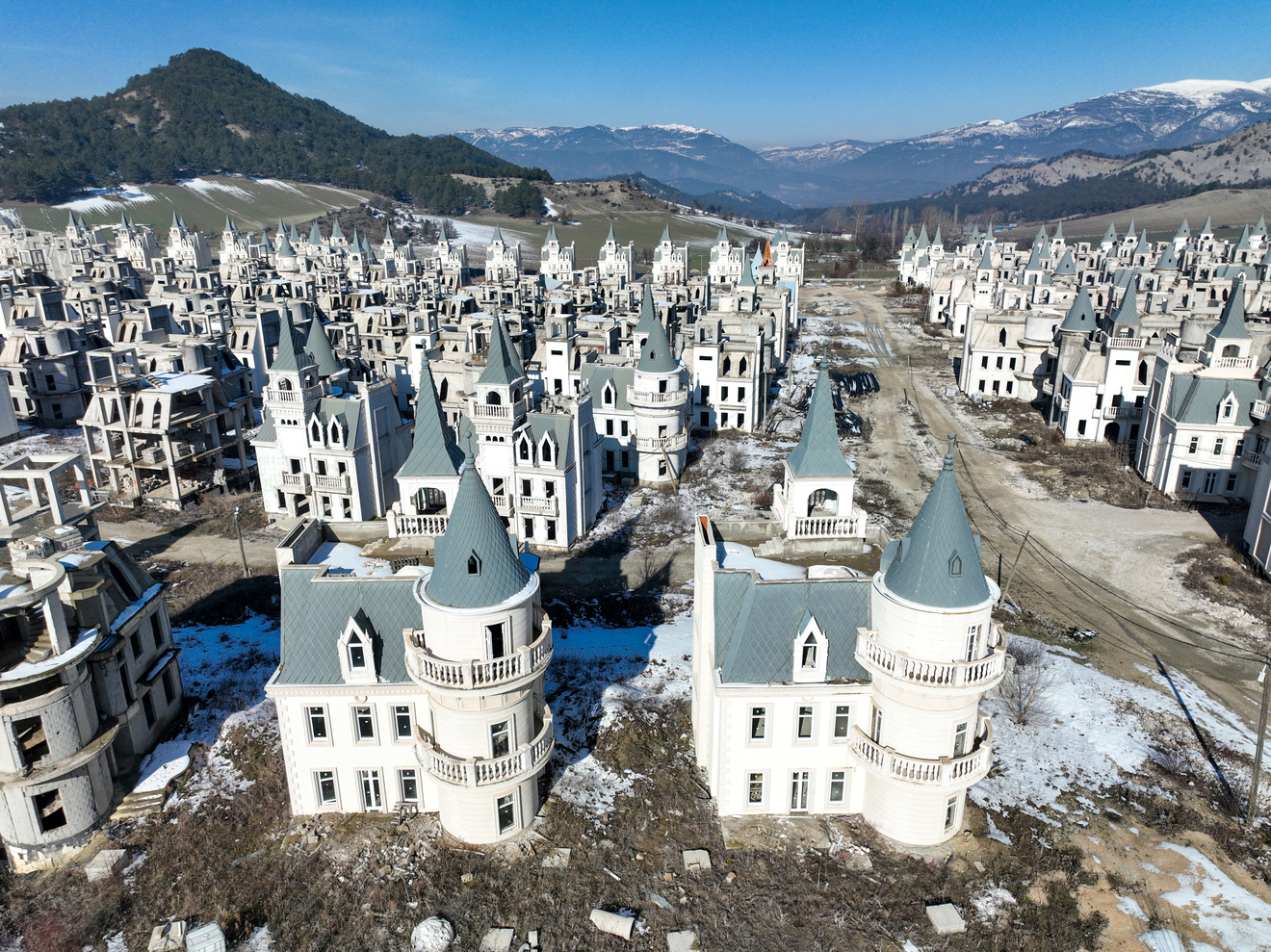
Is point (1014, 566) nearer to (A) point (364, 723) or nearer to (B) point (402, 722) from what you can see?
(B) point (402, 722)

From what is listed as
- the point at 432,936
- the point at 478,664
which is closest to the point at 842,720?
the point at 478,664

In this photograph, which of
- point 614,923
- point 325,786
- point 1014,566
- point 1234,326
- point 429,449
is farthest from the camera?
point 1234,326

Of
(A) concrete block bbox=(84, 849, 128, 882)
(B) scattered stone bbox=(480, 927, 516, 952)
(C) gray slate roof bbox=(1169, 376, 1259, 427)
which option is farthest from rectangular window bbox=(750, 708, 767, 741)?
(C) gray slate roof bbox=(1169, 376, 1259, 427)

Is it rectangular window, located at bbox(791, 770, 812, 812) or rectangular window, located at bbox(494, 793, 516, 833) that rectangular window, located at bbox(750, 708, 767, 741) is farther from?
rectangular window, located at bbox(494, 793, 516, 833)

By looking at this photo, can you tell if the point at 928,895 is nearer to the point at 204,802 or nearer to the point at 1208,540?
the point at 204,802

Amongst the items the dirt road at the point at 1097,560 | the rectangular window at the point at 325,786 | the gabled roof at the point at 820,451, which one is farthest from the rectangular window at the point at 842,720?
the dirt road at the point at 1097,560

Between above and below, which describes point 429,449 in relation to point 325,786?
above
